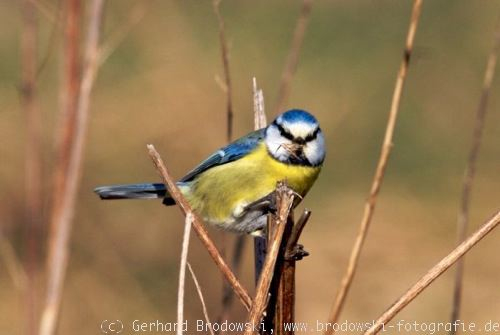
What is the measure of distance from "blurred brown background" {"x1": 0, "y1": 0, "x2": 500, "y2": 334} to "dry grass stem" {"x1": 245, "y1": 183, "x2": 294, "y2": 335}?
2.06 m

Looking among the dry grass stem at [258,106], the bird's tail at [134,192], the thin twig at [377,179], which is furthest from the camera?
the bird's tail at [134,192]

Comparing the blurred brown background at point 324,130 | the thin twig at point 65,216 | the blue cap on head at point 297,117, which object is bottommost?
the thin twig at point 65,216

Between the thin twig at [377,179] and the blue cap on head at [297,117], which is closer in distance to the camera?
the thin twig at [377,179]

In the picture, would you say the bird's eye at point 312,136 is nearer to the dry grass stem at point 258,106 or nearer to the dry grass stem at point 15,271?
the dry grass stem at point 258,106

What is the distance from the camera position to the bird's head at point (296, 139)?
251 cm

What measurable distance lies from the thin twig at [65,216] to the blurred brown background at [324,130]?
226 cm

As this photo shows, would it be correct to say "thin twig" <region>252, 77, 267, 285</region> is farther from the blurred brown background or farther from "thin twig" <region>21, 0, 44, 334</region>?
the blurred brown background

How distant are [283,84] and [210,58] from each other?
406 cm

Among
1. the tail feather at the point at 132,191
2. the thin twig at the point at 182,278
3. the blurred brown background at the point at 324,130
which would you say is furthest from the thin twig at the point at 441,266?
the blurred brown background at the point at 324,130

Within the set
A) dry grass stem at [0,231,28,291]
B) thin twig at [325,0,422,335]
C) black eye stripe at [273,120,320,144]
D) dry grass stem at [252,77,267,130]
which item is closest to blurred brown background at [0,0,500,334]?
dry grass stem at [252,77,267,130]

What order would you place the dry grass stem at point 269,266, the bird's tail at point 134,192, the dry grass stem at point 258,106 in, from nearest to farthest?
the dry grass stem at point 269,266
the dry grass stem at point 258,106
the bird's tail at point 134,192

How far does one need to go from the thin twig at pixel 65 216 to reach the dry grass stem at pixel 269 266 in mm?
332

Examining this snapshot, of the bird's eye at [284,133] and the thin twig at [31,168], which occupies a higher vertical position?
the bird's eye at [284,133]

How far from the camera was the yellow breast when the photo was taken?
8.46 feet
